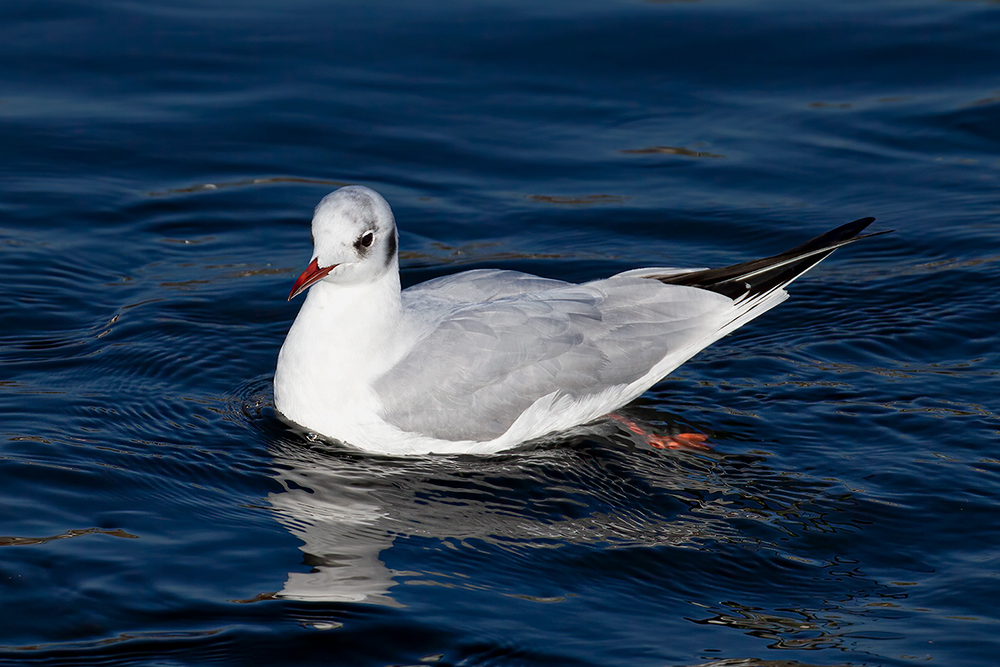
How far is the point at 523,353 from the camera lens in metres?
7.52

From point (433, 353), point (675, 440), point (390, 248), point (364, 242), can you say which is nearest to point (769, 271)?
point (675, 440)

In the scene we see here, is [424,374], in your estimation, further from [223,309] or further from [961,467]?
[961,467]

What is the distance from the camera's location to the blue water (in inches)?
236

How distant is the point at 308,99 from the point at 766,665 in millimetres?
8320

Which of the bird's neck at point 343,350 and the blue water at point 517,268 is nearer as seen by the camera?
the blue water at point 517,268

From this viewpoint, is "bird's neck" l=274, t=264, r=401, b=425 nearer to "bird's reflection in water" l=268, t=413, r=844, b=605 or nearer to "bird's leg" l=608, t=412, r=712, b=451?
"bird's reflection in water" l=268, t=413, r=844, b=605

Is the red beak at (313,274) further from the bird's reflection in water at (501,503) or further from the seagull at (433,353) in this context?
the bird's reflection in water at (501,503)

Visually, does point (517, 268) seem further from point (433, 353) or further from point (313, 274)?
point (313, 274)

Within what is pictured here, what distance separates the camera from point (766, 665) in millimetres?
5629

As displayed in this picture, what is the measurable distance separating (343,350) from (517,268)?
9.57 ft

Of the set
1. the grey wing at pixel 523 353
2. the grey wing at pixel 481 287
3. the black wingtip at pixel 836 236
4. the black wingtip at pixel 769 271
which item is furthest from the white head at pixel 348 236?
the black wingtip at pixel 836 236

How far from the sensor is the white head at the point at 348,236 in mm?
7066

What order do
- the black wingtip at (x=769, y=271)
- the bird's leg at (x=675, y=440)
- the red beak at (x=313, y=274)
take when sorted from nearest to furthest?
the red beak at (x=313, y=274)
the bird's leg at (x=675, y=440)
the black wingtip at (x=769, y=271)

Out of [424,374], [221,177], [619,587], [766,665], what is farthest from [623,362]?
[221,177]
